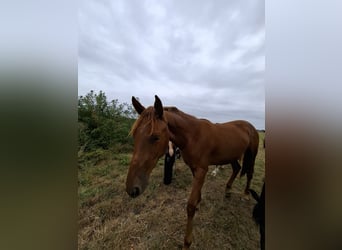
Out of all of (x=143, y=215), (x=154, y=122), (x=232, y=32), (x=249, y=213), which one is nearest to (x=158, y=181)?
(x=143, y=215)

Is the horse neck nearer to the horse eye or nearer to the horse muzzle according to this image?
the horse eye

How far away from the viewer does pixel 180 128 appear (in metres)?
1.45

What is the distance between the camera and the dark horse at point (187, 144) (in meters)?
1.06

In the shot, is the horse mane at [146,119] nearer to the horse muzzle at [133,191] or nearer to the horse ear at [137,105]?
the horse ear at [137,105]

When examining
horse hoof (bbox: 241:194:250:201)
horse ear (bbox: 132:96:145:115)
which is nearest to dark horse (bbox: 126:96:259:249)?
horse ear (bbox: 132:96:145:115)

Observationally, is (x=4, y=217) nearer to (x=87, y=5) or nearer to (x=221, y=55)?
(x=87, y=5)

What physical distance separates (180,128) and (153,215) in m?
1.14

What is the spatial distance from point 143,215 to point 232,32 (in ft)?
6.36

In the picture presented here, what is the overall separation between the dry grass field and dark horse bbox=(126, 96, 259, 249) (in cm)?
29

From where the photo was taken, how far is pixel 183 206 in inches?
85.6

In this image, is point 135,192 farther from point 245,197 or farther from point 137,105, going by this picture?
point 245,197

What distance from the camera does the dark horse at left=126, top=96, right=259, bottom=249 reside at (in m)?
1.06

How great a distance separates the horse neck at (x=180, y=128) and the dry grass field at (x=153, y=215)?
591 millimetres

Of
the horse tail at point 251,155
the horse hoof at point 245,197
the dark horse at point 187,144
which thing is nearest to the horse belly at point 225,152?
the dark horse at point 187,144
